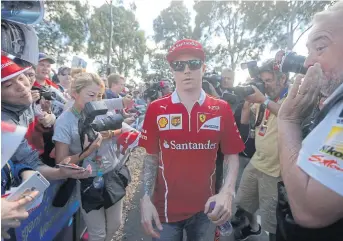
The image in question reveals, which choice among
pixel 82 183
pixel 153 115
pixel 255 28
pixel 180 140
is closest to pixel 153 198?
pixel 180 140

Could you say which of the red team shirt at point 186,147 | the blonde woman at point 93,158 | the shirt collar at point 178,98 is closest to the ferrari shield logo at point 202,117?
the red team shirt at point 186,147

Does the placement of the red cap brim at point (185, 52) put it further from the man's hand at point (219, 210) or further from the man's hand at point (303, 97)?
the man's hand at point (219, 210)

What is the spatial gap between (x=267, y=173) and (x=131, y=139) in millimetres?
1544

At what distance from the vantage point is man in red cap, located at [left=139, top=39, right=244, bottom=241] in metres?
1.88

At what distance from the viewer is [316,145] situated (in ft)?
3.31

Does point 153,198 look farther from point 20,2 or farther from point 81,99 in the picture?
point 20,2

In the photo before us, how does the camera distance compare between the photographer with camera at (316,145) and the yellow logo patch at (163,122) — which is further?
the yellow logo patch at (163,122)

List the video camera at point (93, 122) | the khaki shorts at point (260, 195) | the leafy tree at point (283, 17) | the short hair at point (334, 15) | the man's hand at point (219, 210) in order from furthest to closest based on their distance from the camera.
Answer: the leafy tree at point (283, 17), the khaki shorts at point (260, 195), the video camera at point (93, 122), the man's hand at point (219, 210), the short hair at point (334, 15)

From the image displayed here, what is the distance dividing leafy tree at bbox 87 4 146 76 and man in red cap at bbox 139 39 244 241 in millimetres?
20240

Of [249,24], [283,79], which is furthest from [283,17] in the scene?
[283,79]

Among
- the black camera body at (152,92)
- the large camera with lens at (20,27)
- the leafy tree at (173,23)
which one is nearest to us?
the large camera with lens at (20,27)

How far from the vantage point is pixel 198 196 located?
6.27ft

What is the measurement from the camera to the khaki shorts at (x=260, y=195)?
2.78 metres

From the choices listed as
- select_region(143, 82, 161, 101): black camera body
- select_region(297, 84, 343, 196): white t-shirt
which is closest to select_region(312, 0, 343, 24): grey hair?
select_region(297, 84, 343, 196): white t-shirt
